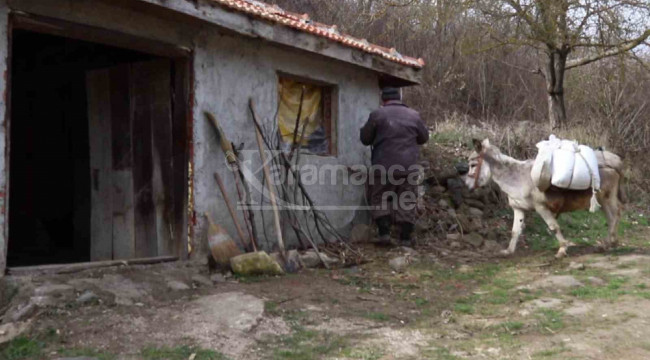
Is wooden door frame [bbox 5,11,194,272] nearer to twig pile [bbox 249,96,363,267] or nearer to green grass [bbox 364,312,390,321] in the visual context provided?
twig pile [bbox 249,96,363,267]

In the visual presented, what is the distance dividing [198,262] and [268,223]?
4.16ft

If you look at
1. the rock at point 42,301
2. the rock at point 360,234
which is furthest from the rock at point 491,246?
the rock at point 42,301

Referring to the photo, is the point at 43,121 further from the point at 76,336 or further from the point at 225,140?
the point at 76,336

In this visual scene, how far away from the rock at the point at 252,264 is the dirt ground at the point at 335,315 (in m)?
0.12

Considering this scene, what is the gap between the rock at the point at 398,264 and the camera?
7.89 metres

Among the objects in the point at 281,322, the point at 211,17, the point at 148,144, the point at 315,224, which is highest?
the point at 211,17

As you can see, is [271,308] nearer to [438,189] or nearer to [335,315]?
[335,315]

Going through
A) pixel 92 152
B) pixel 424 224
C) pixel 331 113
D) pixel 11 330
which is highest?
pixel 331 113

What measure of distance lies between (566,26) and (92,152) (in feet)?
37.3

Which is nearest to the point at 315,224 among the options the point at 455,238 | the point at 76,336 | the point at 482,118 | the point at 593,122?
the point at 455,238

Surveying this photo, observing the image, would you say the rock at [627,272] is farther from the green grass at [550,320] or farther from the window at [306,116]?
the window at [306,116]

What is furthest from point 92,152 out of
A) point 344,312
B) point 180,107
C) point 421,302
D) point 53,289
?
point 421,302

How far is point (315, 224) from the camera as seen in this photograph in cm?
845

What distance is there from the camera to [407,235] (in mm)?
9070
